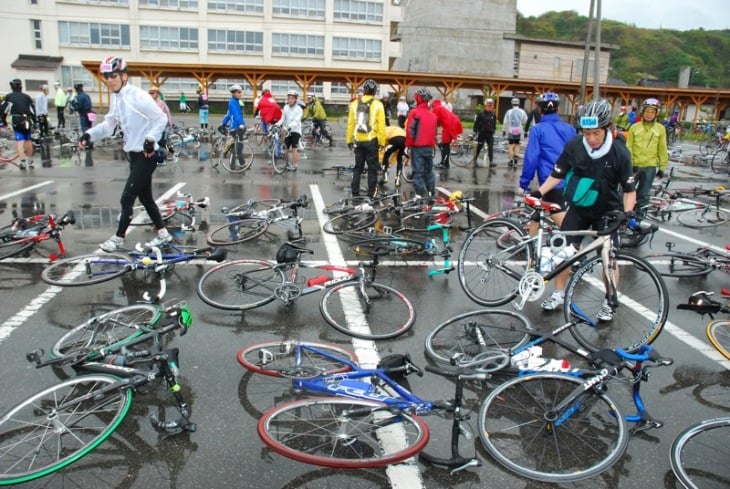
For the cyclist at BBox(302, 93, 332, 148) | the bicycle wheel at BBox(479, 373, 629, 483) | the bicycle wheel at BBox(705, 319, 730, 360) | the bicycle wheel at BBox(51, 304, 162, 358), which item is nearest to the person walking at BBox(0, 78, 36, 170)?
the cyclist at BBox(302, 93, 332, 148)

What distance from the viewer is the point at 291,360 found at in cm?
415


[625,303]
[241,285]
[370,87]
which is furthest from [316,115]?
[625,303]

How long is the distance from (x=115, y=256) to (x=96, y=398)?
9.92 feet

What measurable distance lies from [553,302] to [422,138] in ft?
17.0

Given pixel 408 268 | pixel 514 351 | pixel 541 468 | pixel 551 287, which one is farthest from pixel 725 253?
pixel 541 468

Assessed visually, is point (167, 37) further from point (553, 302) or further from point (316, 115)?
point (553, 302)

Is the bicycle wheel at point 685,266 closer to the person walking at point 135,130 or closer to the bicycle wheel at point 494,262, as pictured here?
the bicycle wheel at point 494,262

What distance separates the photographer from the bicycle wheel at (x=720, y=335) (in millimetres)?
4691

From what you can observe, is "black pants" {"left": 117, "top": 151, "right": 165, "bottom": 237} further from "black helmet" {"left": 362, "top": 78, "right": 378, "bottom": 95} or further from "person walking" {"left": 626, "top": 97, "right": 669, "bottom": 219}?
"person walking" {"left": 626, "top": 97, "right": 669, "bottom": 219}

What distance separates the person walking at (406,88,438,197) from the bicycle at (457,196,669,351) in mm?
4145

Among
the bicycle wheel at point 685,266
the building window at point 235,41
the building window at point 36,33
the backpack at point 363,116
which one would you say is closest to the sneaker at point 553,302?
the bicycle wheel at point 685,266

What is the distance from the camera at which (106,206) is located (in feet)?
32.7

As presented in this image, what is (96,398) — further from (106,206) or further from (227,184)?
(227,184)

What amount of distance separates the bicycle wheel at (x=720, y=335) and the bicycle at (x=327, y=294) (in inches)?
104
